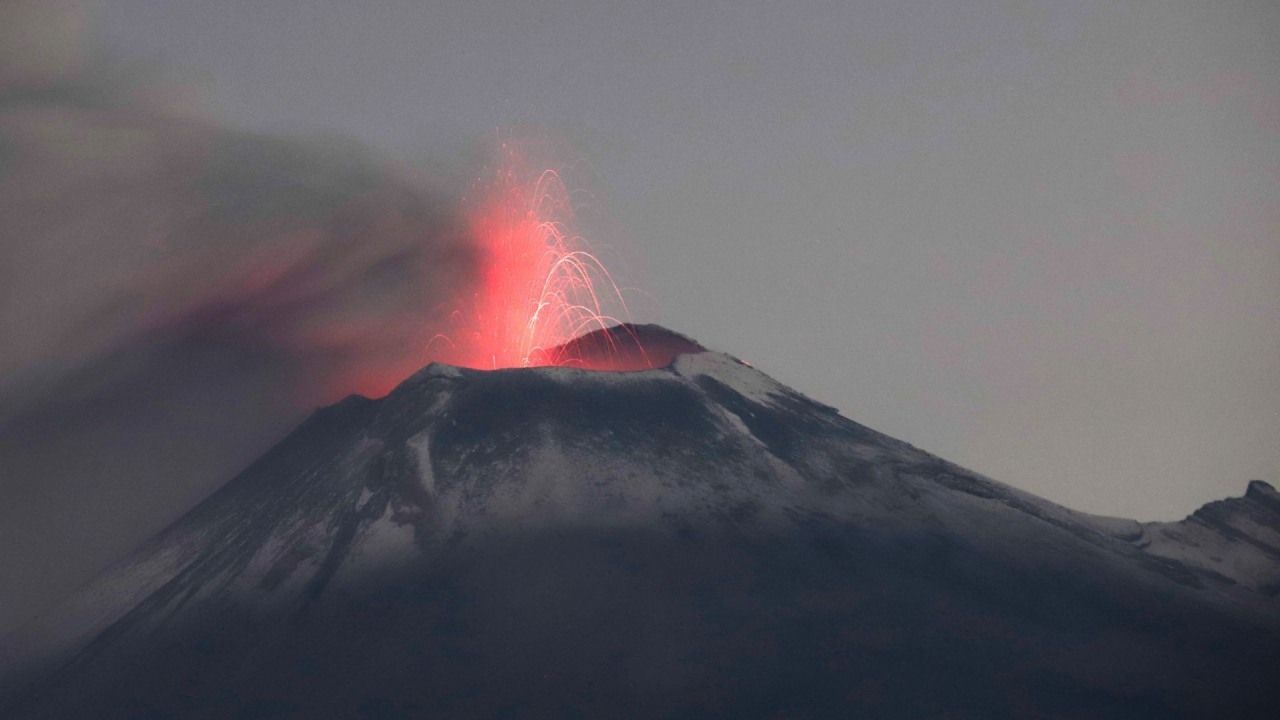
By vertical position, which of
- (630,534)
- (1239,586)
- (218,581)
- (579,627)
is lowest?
(218,581)

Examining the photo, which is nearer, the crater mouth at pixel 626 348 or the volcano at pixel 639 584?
the volcano at pixel 639 584

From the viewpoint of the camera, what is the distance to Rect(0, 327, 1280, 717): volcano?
24.7 meters

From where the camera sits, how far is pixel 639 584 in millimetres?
27672

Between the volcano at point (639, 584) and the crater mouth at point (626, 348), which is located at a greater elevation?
the crater mouth at point (626, 348)

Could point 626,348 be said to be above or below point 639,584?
above

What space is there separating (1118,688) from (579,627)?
36.8ft

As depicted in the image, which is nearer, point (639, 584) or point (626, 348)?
point (639, 584)

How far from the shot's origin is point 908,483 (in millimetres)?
34344

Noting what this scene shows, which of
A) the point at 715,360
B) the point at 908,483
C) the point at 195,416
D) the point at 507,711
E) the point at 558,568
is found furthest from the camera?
the point at 195,416

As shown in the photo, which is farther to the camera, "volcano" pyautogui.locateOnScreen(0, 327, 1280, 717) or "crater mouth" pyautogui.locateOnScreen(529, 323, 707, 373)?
A: "crater mouth" pyautogui.locateOnScreen(529, 323, 707, 373)

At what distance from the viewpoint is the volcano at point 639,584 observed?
2466 centimetres

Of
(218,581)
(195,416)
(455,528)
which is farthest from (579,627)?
(195,416)

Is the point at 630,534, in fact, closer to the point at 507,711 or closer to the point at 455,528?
the point at 455,528

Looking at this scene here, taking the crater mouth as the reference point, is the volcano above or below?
below
